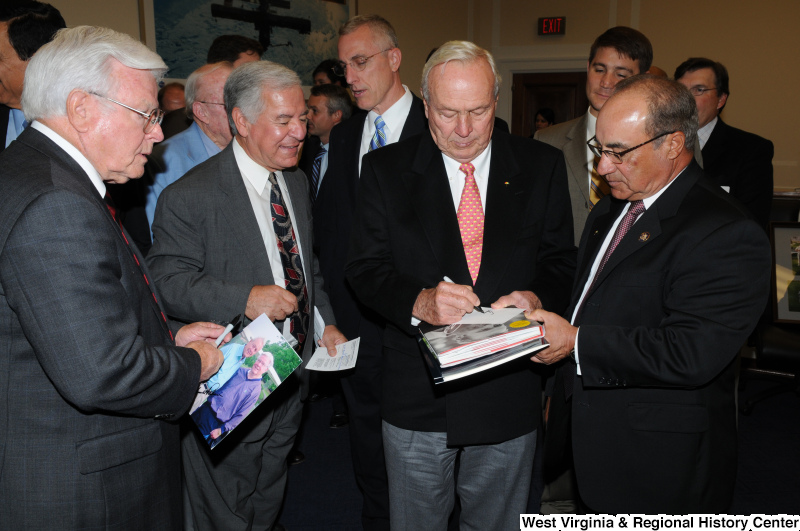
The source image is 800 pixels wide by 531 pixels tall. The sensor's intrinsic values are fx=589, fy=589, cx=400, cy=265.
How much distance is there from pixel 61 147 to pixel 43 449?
0.70 meters

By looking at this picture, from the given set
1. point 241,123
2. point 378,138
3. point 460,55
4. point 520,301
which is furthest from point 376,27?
point 520,301

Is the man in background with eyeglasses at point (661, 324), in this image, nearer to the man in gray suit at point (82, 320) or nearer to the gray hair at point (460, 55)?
the gray hair at point (460, 55)

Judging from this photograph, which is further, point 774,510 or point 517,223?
point 774,510

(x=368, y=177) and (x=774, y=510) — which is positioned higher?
(x=368, y=177)

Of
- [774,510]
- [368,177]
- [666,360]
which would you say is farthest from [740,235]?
[774,510]

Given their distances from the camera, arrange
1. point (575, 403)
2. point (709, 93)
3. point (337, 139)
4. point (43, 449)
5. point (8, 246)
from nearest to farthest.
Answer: point (8, 246) → point (43, 449) → point (575, 403) → point (337, 139) → point (709, 93)

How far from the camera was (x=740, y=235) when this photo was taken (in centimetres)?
156

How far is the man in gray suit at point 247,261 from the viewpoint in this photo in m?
2.15

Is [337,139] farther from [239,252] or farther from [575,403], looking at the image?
[575,403]

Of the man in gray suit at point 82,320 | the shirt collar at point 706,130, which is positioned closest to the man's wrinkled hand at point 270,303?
the man in gray suit at point 82,320

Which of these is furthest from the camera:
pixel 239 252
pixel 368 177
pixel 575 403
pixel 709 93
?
pixel 709 93

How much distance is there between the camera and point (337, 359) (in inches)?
89.0

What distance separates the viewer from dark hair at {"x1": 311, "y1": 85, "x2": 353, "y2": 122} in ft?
16.2

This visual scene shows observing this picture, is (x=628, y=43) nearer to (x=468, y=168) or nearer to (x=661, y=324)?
(x=468, y=168)
